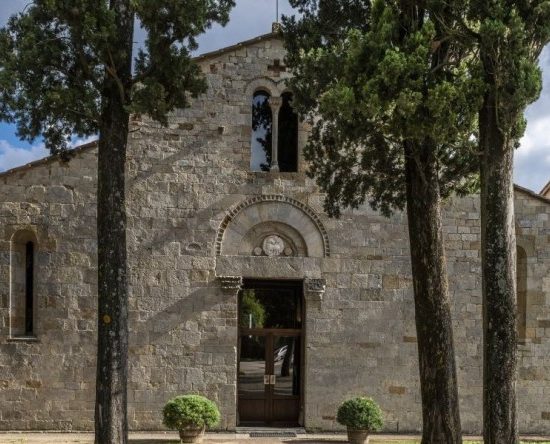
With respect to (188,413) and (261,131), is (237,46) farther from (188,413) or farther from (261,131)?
(188,413)

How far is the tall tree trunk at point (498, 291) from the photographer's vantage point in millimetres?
8922

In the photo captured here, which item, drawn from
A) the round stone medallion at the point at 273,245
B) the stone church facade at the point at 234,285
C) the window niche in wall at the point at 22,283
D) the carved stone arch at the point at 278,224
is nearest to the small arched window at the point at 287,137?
the stone church facade at the point at 234,285

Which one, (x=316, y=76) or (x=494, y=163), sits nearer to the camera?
(x=494, y=163)

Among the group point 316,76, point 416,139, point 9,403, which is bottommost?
point 9,403

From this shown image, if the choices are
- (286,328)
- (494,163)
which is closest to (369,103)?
(494,163)

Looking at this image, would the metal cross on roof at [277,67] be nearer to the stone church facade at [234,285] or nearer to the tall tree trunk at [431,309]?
the stone church facade at [234,285]

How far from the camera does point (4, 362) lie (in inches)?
588

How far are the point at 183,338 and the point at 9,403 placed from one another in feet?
12.2

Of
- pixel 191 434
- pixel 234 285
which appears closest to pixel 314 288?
pixel 234 285

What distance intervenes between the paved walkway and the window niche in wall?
211cm

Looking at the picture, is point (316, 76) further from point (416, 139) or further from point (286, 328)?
point (286, 328)

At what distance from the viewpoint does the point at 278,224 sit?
617 inches

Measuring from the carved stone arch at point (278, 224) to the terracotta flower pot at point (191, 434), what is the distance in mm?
3741

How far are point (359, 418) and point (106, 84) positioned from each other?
7821 millimetres
